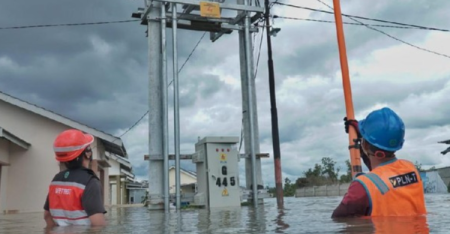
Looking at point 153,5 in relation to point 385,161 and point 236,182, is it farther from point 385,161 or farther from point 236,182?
point 385,161

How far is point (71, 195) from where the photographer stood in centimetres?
368

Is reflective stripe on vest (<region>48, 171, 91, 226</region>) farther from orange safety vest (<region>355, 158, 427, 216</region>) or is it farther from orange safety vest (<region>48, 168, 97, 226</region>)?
orange safety vest (<region>355, 158, 427, 216</region>)

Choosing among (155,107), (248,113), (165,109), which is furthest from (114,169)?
(165,109)

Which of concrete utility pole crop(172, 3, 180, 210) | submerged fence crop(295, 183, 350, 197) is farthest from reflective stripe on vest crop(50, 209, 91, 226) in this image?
Answer: submerged fence crop(295, 183, 350, 197)

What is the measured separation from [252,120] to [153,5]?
3625mm

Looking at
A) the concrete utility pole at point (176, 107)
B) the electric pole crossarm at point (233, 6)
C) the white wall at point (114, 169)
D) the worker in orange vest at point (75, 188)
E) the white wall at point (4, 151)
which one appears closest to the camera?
the worker in orange vest at point (75, 188)

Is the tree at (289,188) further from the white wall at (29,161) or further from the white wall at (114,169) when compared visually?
the white wall at (29,161)

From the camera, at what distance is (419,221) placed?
3475 mm

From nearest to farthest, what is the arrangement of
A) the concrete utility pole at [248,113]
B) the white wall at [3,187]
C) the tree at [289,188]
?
the concrete utility pole at [248,113] < the white wall at [3,187] < the tree at [289,188]

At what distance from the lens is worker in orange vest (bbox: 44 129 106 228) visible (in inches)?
143

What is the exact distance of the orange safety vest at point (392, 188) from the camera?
3127mm

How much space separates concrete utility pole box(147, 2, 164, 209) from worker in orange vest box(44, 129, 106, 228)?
282 inches

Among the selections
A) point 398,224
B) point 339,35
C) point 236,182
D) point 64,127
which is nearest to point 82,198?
point 398,224

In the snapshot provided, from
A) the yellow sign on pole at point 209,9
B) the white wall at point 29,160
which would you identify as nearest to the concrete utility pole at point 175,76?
the yellow sign on pole at point 209,9
